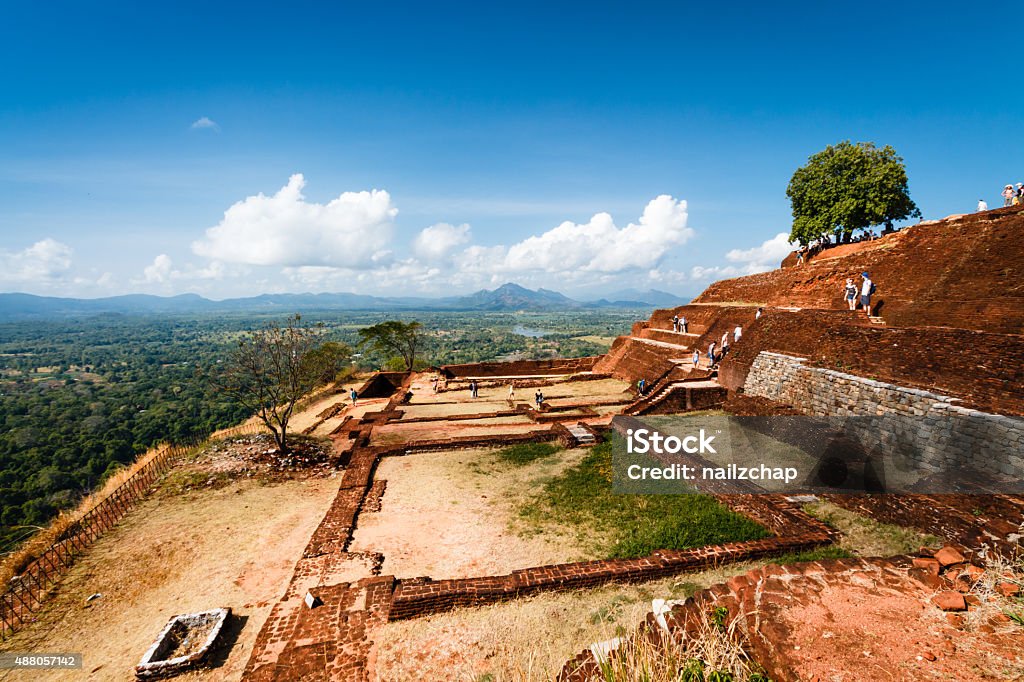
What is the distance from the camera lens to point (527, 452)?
39.8 feet

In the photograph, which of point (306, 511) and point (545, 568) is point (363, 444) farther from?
point (545, 568)

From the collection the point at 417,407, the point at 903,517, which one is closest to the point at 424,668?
the point at 903,517

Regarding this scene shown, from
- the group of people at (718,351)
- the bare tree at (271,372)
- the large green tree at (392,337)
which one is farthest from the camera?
the large green tree at (392,337)

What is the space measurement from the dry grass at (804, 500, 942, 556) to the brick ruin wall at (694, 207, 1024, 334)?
19.8ft

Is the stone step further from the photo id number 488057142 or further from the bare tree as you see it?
the photo id number 488057142

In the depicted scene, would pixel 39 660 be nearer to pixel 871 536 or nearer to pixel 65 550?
pixel 65 550

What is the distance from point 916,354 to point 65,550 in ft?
57.4

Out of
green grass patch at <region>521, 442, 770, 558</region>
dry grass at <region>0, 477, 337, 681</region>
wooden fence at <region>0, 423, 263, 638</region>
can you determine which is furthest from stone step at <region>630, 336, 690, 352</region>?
wooden fence at <region>0, 423, 263, 638</region>

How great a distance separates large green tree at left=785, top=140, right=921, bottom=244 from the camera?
71.1 feet

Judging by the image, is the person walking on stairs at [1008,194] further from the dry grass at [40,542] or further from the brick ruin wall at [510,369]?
the dry grass at [40,542]

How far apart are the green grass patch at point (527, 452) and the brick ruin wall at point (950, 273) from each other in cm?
1039

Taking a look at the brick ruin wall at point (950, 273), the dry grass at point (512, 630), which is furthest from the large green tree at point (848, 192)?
the dry grass at point (512, 630)

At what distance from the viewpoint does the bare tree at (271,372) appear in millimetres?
13039

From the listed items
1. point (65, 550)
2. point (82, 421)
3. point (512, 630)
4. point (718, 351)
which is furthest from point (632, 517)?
point (82, 421)
